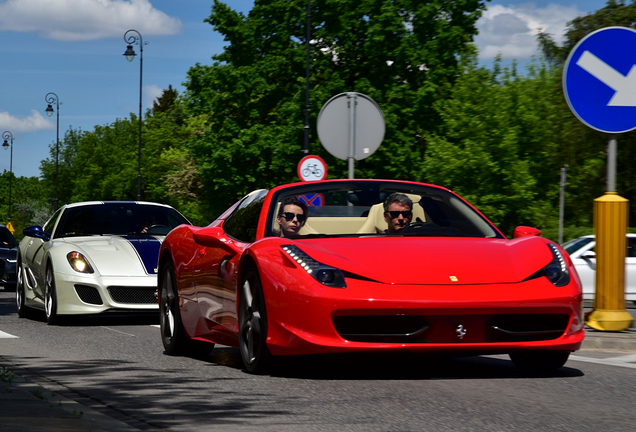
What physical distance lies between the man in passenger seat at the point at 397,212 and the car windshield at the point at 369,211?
40mm

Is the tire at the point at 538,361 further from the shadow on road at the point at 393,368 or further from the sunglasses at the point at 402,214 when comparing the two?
the sunglasses at the point at 402,214

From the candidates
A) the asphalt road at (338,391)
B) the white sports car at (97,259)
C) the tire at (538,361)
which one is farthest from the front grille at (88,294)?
the tire at (538,361)

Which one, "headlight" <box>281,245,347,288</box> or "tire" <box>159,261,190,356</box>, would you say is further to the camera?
"tire" <box>159,261,190,356</box>

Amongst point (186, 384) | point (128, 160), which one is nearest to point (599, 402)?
point (186, 384)

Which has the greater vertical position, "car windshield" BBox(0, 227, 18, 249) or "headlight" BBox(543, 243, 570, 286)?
"headlight" BBox(543, 243, 570, 286)

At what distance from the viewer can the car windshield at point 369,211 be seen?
7246 mm

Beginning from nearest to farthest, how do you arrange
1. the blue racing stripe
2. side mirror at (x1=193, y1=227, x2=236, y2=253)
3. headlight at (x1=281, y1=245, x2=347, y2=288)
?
headlight at (x1=281, y1=245, x2=347, y2=288) < side mirror at (x1=193, y1=227, x2=236, y2=253) < the blue racing stripe

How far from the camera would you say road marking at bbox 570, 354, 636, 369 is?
7.92m

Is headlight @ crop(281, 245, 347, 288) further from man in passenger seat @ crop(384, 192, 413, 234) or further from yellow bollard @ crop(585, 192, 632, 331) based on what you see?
yellow bollard @ crop(585, 192, 632, 331)

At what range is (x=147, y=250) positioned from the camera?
12305 mm

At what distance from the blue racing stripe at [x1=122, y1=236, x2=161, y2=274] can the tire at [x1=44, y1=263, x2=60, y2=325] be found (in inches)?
37.7

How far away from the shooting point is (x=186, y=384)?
677 centimetres

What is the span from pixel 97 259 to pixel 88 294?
0.40 m

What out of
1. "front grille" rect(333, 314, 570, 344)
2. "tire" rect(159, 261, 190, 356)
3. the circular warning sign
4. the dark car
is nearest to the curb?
"front grille" rect(333, 314, 570, 344)
